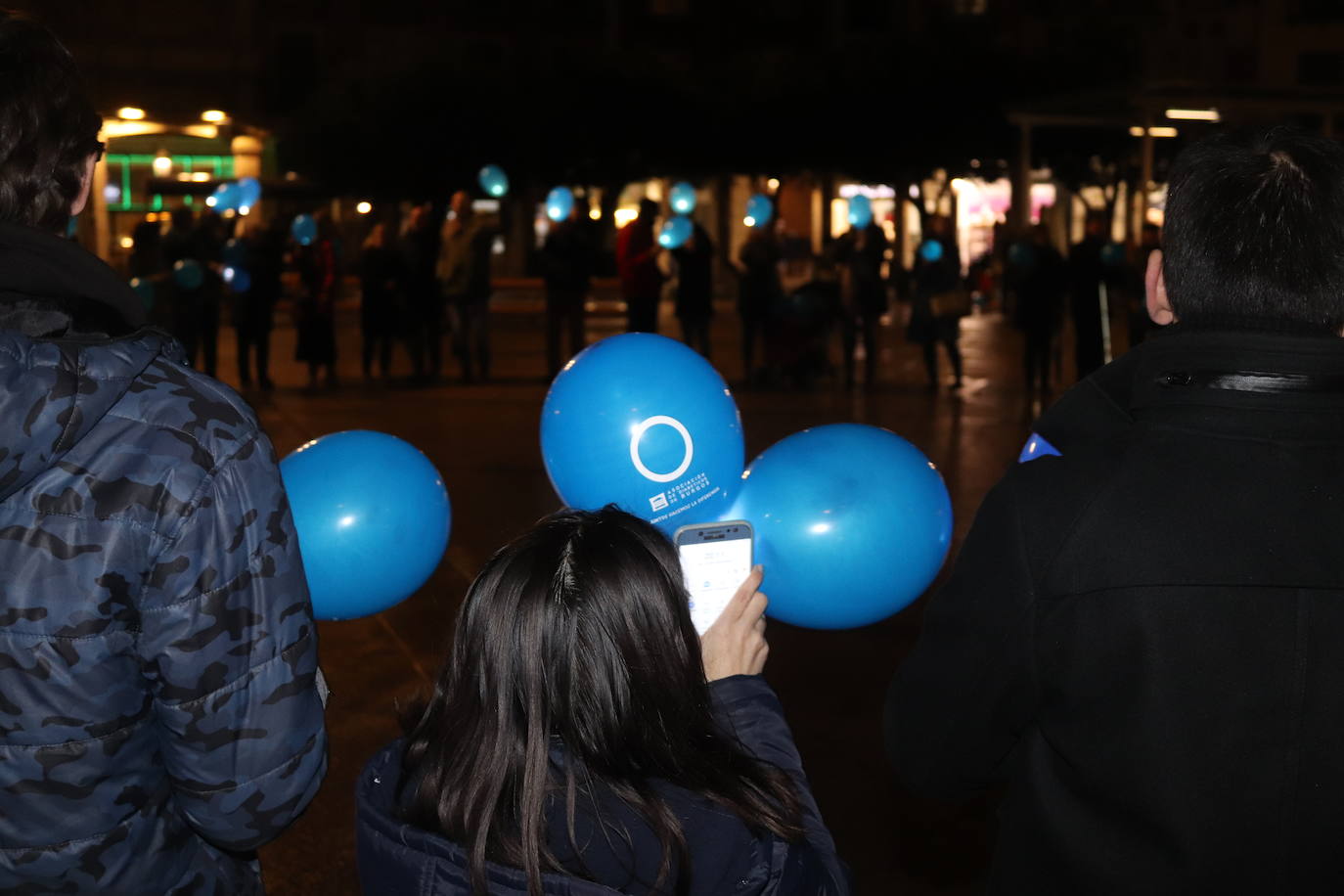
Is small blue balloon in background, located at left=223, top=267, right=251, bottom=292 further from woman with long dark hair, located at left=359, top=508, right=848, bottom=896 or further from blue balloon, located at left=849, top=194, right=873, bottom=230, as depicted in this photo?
woman with long dark hair, located at left=359, top=508, right=848, bottom=896

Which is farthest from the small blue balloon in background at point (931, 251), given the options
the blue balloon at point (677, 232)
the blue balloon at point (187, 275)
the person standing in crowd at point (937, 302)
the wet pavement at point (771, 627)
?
the blue balloon at point (187, 275)

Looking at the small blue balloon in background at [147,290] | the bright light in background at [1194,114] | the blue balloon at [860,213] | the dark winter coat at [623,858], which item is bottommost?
the dark winter coat at [623,858]

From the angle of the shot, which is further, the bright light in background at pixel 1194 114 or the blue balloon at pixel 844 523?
the bright light in background at pixel 1194 114

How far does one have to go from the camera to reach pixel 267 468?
1.70 metres

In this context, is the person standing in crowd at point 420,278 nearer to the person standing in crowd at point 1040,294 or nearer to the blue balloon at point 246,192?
the blue balloon at point 246,192

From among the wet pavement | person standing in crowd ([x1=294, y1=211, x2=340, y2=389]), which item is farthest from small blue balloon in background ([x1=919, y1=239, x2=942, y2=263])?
person standing in crowd ([x1=294, y1=211, x2=340, y2=389])

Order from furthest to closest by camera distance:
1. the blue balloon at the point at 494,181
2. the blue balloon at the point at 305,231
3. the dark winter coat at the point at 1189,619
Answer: the blue balloon at the point at 494,181, the blue balloon at the point at 305,231, the dark winter coat at the point at 1189,619

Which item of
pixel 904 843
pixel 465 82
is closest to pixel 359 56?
pixel 465 82

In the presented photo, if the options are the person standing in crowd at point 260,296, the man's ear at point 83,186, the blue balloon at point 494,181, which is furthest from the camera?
the blue balloon at point 494,181

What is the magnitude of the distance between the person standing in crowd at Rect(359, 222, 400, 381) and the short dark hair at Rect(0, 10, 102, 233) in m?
11.6

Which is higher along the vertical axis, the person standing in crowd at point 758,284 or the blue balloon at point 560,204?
the blue balloon at point 560,204

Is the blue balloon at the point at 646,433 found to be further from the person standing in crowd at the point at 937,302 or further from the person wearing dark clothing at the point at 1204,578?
the person standing in crowd at the point at 937,302

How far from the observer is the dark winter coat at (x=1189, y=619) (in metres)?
1.53

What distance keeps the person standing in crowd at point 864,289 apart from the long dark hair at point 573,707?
12.1 metres
